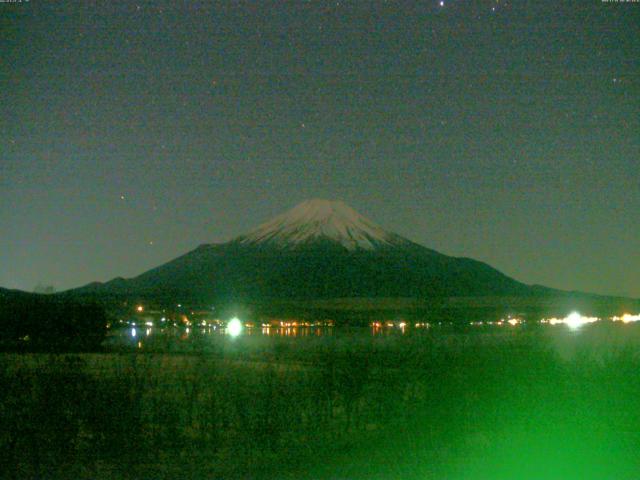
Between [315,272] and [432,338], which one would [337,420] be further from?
[315,272]

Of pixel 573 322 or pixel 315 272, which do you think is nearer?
pixel 573 322

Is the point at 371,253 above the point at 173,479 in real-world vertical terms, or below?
above

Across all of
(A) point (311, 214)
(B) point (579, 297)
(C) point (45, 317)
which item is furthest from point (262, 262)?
(C) point (45, 317)

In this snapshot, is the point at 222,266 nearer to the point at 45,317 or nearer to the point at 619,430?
the point at 45,317

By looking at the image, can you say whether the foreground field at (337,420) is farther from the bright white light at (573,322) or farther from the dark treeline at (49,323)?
the bright white light at (573,322)

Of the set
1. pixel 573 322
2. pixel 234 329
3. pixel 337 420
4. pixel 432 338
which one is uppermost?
pixel 234 329

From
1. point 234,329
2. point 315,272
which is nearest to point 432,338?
point 234,329
